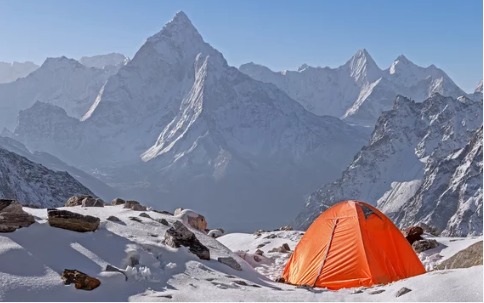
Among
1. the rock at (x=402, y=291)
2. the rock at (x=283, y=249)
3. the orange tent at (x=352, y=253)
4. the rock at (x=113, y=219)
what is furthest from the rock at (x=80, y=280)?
the rock at (x=283, y=249)

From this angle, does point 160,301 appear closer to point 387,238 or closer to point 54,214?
point 54,214

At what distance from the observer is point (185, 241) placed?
56.0 feet

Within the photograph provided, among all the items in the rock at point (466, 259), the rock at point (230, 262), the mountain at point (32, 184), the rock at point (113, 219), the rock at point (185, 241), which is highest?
the mountain at point (32, 184)

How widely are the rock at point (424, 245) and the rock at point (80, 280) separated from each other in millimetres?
16368

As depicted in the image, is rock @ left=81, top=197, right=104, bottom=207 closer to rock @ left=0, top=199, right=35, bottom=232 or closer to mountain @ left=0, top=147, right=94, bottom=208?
rock @ left=0, top=199, right=35, bottom=232

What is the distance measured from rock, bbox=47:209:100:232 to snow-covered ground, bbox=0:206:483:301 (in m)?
0.21

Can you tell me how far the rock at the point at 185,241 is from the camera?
16.6 metres

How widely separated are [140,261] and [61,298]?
3.13 m

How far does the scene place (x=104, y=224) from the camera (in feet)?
55.7

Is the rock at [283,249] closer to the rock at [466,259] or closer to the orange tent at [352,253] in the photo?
the orange tent at [352,253]

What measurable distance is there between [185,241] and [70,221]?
3.51 meters

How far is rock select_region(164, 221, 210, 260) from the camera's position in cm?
1656

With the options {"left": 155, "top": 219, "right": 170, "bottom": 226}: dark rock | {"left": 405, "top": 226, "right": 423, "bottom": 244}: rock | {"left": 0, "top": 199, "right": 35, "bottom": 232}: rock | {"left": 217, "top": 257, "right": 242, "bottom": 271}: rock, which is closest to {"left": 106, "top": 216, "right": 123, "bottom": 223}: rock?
{"left": 155, "top": 219, "right": 170, "bottom": 226}: dark rock

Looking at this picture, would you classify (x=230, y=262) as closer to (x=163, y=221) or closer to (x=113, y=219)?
(x=163, y=221)
